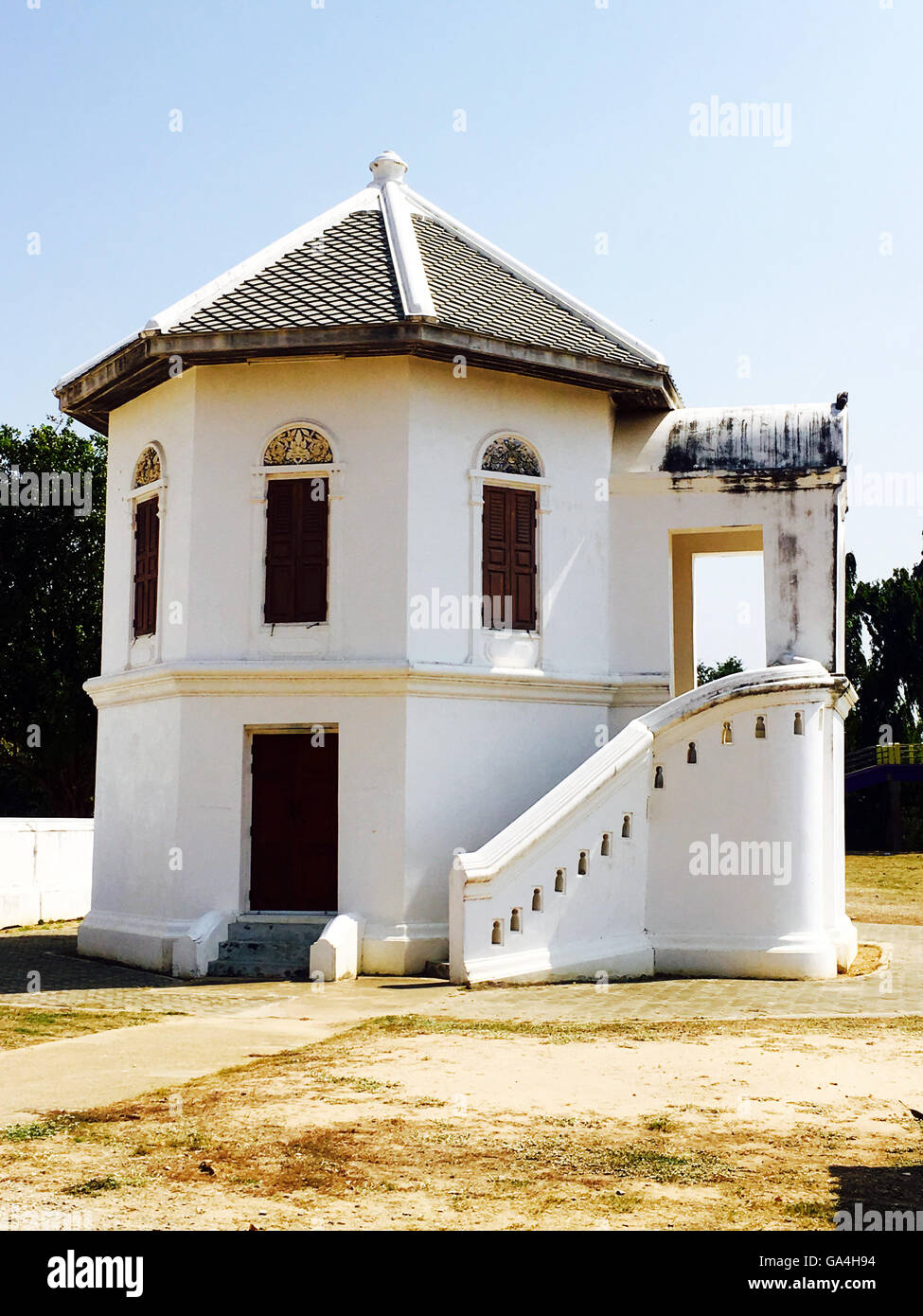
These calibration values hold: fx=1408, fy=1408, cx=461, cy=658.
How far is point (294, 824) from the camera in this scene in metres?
16.0

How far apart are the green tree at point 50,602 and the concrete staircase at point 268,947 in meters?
21.4

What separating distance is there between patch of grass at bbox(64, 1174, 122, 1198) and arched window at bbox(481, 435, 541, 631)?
35.6 ft

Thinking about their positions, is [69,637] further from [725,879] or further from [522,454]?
[725,879]

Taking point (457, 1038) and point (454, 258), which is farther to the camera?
point (454, 258)

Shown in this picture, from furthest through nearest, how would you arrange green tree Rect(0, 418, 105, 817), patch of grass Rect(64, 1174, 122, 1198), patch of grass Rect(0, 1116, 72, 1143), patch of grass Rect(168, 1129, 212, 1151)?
1. green tree Rect(0, 418, 105, 817)
2. patch of grass Rect(0, 1116, 72, 1143)
3. patch of grass Rect(168, 1129, 212, 1151)
4. patch of grass Rect(64, 1174, 122, 1198)

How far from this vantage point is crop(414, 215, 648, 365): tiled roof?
16.4 meters

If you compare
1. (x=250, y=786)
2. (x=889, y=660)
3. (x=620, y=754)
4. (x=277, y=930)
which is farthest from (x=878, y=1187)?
(x=889, y=660)

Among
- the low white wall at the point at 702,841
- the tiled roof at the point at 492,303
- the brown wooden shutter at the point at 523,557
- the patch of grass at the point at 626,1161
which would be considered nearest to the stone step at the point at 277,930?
the low white wall at the point at 702,841

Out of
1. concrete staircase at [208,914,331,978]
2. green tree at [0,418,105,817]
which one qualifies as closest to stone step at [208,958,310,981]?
concrete staircase at [208,914,331,978]

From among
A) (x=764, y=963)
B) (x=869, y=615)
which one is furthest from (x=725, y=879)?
(x=869, y=615)

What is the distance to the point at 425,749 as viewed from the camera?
51.2 feet

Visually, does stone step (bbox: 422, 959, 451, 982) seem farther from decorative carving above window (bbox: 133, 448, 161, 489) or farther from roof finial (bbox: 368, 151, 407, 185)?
roof finial (bbox: 368, 151, 407, 185)

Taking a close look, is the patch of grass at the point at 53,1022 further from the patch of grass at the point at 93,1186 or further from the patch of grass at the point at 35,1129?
the patch of grass at the point at 93,1186
